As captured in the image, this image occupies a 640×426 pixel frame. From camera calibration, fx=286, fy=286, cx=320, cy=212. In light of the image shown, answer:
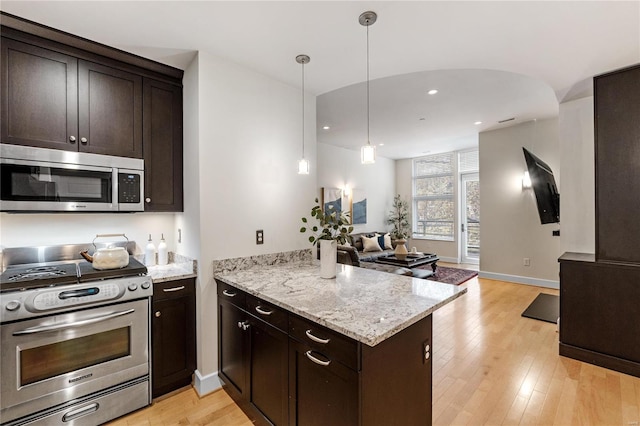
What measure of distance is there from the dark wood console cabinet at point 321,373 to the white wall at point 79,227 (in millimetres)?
1237

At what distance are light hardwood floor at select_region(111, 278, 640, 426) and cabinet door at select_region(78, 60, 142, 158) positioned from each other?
2013 mm

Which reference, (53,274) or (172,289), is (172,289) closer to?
(172,289)

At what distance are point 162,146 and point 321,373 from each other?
224cm

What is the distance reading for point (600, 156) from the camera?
2605 mm

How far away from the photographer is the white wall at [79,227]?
212 cm

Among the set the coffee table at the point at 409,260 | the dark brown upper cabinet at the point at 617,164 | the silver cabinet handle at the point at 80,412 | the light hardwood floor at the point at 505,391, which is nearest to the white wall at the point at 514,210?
the coffee table at the point at 409,260

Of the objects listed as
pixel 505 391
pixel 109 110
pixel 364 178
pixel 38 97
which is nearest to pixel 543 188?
pixel 505 391

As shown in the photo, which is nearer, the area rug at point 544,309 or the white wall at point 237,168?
the white wall at point 237,168

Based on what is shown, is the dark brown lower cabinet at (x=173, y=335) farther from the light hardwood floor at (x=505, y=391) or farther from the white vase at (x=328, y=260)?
the white vase at (x=328, y=260)

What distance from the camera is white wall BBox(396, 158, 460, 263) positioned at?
754cm

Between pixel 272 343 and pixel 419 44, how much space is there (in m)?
2.35

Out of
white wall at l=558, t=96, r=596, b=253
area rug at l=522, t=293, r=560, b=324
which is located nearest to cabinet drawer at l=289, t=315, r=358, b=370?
white wall at l=558, t=96, r=596, b=253

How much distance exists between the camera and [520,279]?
5449 mm

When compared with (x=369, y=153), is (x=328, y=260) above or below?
below
